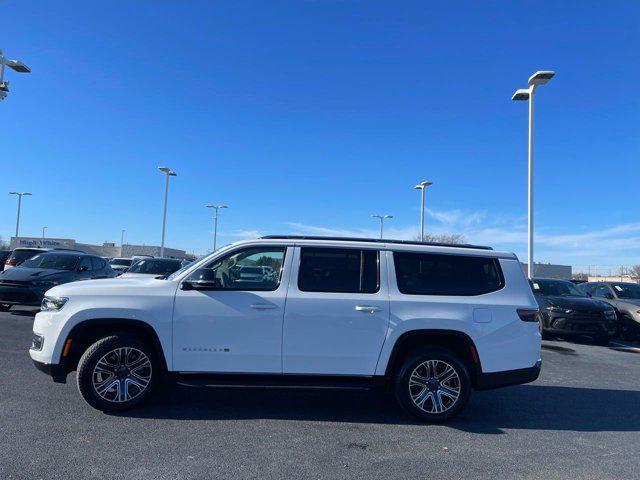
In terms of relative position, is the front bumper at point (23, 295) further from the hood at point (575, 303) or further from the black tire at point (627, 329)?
the black tire at point (627, 329)

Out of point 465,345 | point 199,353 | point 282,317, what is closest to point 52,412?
point 199,353

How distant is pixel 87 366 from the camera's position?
5.27 meters

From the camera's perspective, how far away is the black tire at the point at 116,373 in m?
5.29

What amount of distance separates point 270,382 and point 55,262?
412 inches

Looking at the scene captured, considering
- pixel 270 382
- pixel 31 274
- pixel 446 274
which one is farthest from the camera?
pixel 31 274

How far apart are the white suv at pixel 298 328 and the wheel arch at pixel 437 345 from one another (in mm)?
15

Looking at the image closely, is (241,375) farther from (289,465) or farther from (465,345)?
(465,345)

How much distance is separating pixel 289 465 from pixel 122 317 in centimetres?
233

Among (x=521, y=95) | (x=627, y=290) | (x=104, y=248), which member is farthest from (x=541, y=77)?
(x=104, y=248)

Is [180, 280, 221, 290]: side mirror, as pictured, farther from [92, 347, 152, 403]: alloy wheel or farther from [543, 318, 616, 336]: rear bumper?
[543, 318, 616, 336]: rear bumper

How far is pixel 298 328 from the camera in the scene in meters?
5.34

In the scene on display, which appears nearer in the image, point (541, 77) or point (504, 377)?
point (504, 377)

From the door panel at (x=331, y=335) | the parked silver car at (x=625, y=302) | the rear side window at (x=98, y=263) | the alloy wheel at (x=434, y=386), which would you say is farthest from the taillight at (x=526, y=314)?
the rear side window at (x=98, y=263)

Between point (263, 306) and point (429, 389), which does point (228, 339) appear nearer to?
point (263, 306)
